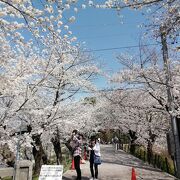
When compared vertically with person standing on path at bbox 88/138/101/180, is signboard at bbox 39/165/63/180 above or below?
below

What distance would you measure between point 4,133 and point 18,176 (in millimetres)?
4526

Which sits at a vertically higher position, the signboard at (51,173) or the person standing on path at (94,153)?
the person standing on path at (94,153)

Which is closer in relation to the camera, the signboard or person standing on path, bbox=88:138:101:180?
the signboard

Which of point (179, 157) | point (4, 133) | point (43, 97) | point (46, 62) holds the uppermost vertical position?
point (46, 62)

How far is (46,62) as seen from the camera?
47.6ft

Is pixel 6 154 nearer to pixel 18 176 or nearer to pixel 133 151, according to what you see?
pixel 18 176

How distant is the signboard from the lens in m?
8.77

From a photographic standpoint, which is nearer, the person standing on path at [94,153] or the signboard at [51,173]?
the signboard at [51,173]

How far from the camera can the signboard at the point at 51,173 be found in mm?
8766

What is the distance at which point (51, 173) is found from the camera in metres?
8.85

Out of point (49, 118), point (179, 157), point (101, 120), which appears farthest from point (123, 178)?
point (101, 120)

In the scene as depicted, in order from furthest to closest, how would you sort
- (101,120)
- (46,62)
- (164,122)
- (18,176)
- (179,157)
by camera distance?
(101,120), (164,122), (46,62), (179,157), (18,176)

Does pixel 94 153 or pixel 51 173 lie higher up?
pixel 94 153

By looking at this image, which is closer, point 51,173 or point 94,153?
point 51,173
